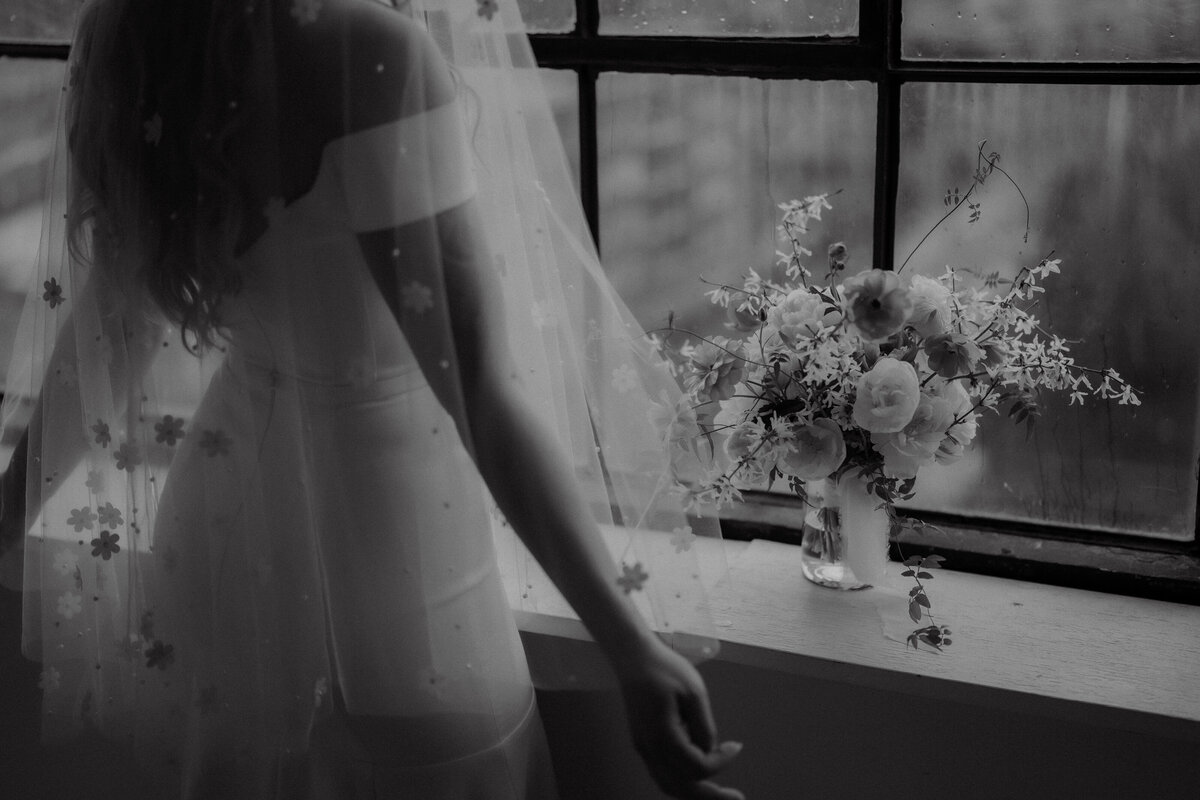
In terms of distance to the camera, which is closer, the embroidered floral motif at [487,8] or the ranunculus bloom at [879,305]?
the embroidered floral motif at [487,8]

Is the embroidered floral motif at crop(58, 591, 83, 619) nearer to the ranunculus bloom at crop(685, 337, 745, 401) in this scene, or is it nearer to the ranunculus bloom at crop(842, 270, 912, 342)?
the ranunculus bloom at crop(685, 337, 745, 401)

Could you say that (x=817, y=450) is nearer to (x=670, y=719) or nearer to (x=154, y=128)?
(x=670, y=719)

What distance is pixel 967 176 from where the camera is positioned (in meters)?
1.38

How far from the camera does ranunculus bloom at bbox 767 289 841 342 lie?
1283 mm

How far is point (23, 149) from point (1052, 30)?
1.54 m

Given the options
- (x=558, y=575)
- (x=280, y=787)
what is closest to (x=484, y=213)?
(x=558, y=575)

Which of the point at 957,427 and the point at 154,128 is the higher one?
the point at 154,128

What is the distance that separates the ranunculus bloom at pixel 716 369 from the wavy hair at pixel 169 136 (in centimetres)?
55

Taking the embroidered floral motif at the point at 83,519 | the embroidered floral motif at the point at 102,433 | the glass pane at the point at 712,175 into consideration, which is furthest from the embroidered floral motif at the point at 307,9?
the glass pane at the point at 712,175

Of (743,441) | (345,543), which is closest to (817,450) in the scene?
(743,441)

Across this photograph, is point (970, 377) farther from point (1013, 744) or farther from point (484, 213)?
point (484, 213)

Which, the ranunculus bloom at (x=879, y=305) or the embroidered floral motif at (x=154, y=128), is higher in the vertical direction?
the embroidered floral motif at (x=154, y=128)

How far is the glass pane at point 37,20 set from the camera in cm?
177

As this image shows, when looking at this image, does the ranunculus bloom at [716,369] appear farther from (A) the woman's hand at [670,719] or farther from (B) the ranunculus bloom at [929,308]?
(A) the woman's hand at [670,719]
